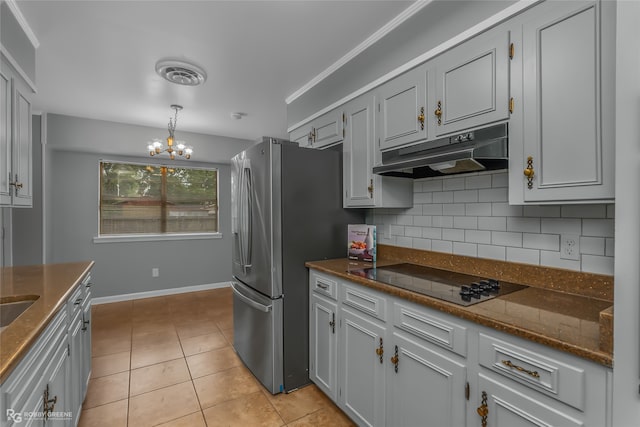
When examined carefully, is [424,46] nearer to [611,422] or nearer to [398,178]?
[398,178]

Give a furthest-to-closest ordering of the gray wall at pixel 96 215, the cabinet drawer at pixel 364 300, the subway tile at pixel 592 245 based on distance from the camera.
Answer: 1. the gray wall at pixel 96 215
2. the cabinet drawer at pixel 364 300
3. the subway tile at pixel 592 245

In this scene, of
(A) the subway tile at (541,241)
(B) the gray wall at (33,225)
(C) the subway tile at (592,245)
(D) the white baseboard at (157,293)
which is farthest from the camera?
(D) the white baseboard at (157,293)

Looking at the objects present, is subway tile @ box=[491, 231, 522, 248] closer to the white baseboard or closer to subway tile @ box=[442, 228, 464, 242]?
subway tile @ box=[442, 228, 464, 242]

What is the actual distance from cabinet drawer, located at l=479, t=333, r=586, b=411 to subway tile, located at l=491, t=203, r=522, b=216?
0.85 metres

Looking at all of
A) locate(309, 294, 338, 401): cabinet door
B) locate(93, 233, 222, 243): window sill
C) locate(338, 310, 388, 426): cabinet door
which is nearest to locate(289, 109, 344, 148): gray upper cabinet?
locate(309, 294, 338, 401): cabinet door

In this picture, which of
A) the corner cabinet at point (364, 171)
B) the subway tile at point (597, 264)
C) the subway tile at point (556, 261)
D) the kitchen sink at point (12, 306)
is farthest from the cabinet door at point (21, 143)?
the subway tile at point (597, 264)

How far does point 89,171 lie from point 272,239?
3827mm

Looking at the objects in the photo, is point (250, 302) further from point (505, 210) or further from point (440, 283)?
point (505, 210)

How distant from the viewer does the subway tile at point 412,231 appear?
2.27m

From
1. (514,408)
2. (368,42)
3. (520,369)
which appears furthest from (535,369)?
(368,42)

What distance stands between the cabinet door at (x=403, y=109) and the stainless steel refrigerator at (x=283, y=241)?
560 millimetres

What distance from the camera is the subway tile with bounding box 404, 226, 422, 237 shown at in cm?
227

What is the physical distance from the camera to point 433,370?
1367 millimetres

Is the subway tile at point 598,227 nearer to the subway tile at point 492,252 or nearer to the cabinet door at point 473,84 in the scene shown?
the subway tile at point 492,252
